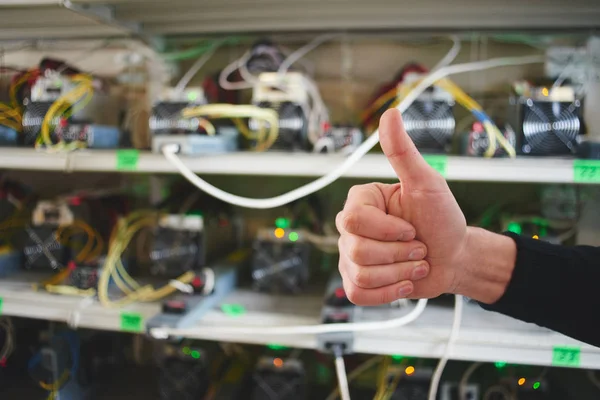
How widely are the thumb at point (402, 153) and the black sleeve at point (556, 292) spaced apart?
293 mm

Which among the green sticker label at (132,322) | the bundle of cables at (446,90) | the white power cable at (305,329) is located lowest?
the green sticker label at (132,322)

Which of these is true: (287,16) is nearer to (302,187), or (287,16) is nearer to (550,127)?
(302,187)

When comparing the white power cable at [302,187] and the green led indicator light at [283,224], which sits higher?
the white power cable at [302,187]

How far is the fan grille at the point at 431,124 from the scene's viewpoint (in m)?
1.12

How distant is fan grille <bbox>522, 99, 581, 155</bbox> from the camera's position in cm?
110

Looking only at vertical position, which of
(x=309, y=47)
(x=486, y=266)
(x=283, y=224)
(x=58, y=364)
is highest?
(x=309, y=47)

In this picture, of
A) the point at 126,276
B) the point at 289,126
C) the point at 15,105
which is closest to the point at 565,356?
the point at 289,126

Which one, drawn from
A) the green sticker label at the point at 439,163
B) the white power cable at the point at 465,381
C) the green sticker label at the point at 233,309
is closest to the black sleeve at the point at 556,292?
the green sticker label at the point at 439,163

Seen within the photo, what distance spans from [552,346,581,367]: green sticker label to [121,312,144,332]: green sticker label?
3.27 ft

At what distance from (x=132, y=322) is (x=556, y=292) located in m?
0.98

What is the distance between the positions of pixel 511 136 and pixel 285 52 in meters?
0.85

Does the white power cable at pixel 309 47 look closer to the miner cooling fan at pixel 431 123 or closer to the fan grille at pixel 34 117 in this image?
the miner cooling fan at pixel 431 123

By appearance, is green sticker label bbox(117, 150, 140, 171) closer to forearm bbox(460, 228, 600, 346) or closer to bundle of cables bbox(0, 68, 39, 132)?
bundle of cables bbox(0, 68, 39, 132)

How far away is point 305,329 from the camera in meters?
1.08
